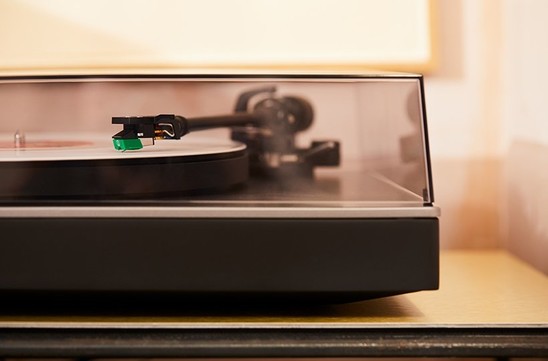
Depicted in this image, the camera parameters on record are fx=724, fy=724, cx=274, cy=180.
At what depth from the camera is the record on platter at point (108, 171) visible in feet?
1.99

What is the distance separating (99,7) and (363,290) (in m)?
0.63

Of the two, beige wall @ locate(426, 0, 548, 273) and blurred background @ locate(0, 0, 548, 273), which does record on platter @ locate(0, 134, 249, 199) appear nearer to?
blurred background @ locate(0, 0, 548, 273)

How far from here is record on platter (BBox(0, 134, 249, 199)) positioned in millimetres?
606

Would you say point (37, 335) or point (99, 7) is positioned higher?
point (99, 7)

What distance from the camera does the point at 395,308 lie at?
67 cm

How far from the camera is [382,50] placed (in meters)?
1.04

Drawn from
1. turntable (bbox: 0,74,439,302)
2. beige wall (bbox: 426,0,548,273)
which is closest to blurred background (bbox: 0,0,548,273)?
beige wall (bbox: 426,0,548,273)

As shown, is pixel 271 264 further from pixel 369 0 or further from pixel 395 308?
pixel 369 0

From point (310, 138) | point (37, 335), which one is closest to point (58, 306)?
point (37, 335)

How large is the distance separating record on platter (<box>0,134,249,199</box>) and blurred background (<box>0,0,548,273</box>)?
1.24ft

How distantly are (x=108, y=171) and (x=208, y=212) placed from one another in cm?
9

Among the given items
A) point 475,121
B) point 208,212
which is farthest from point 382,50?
point 208,212

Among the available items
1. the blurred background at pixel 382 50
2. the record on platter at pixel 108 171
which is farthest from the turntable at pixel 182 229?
the blurred background at pixel 382 50

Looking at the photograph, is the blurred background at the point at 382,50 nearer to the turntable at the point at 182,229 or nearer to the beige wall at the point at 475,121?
the beige wall at the point at 475,121
